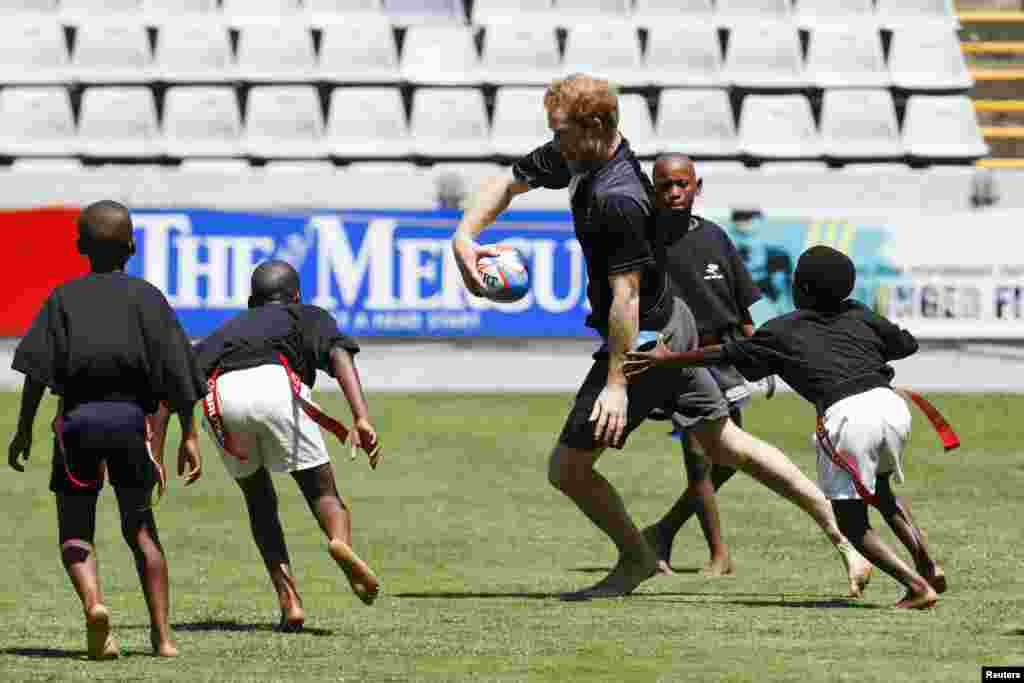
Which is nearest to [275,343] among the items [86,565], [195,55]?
[86,565]

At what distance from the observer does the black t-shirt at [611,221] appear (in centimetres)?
744

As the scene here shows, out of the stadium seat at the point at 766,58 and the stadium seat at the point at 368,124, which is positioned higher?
the stadium seat at the point at 766,58

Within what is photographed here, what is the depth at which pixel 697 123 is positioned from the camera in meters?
29.6

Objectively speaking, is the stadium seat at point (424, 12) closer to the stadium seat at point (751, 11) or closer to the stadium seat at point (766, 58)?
the stadium seat at point (751, 11)

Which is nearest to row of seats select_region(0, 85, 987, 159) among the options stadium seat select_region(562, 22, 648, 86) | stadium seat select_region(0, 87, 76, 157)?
stadium seat select_region(0, 87, 76, 157)

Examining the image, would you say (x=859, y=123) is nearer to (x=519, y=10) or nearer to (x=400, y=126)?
(x=519, y=10)

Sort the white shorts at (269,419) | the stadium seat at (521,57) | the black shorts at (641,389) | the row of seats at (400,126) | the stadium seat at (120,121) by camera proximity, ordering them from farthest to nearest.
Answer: the stadium seat at (521,57) → the stadium seat at (120,121) → the row of seats at (400,126) → the black shorts at (641,389) → the white shorts at (269,419)

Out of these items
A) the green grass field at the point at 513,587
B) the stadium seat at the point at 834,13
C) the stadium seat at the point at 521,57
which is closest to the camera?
the green grass field at the point at 513,587

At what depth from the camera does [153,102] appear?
Answer: 96.3 feet

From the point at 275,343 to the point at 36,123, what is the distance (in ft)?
73.8

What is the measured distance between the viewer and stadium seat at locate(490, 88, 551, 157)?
2878cm

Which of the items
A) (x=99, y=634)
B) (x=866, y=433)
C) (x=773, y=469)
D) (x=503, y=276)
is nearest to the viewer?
(x=99, y=634)

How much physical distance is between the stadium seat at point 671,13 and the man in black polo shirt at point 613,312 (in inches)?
878

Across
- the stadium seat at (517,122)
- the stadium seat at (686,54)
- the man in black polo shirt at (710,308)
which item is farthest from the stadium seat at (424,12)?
the man in black polo shirt at (710,308)
